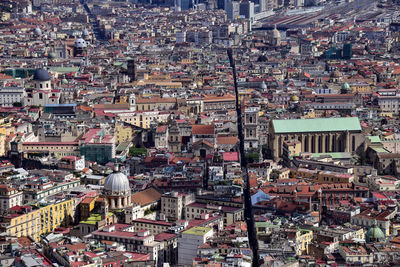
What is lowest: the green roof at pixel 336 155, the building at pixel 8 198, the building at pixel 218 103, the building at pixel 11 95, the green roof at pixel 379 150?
the building at pixel 8 198

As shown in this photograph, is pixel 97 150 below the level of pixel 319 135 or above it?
below

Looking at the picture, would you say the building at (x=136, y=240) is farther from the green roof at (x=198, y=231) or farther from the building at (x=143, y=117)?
the building at (x=143, y=117)

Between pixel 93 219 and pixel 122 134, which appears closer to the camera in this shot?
pixel 93 219

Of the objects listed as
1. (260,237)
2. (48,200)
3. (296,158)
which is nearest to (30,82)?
(296,158)

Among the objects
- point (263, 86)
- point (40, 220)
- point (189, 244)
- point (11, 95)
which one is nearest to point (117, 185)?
point (40, 220)

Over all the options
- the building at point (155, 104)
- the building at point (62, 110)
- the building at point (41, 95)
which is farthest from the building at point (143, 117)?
the building at point (41, 95)

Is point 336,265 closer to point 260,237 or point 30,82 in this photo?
point 260,237

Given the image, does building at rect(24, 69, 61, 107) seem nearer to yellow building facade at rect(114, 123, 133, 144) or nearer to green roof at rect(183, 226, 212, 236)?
yellow building facade at rect(114, 123, 133, 144)

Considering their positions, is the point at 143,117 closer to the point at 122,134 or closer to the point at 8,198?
the point at 122,134
